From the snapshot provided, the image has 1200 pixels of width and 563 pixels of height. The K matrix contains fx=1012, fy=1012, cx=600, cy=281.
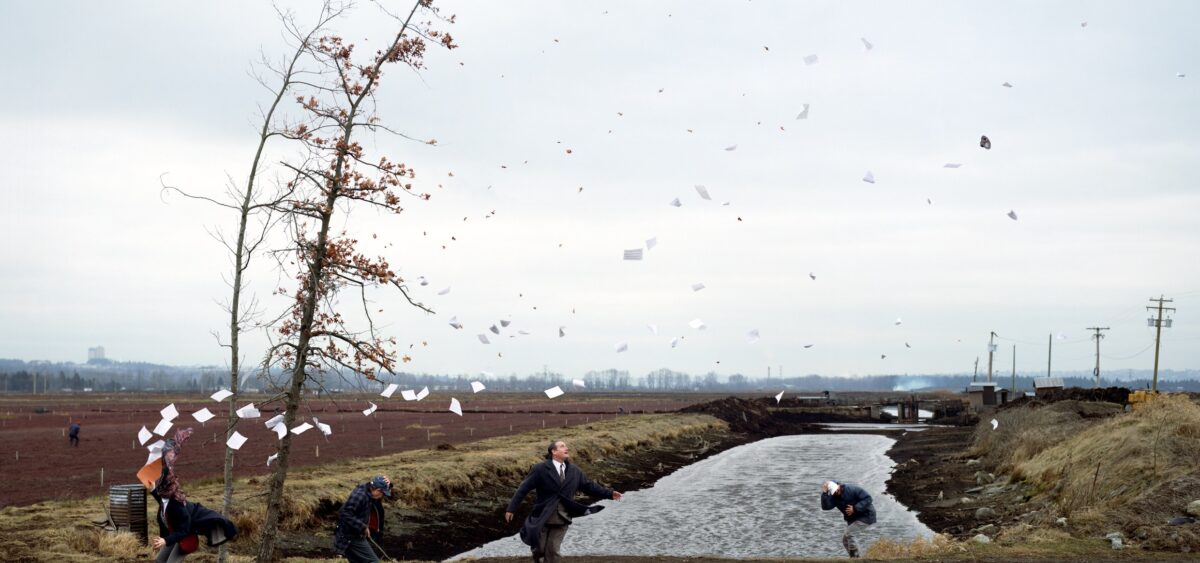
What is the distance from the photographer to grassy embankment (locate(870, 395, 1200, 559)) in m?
20.3

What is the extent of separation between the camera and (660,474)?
51875 mm

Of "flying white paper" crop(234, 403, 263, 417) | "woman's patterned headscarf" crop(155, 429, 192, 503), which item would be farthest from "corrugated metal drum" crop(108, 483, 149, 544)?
"woman's patterned headscarf" crop(155, 429, 192, 503)

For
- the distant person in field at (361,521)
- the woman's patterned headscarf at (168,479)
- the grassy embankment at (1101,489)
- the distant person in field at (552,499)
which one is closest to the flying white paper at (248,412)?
the distant person in field at (361,521)

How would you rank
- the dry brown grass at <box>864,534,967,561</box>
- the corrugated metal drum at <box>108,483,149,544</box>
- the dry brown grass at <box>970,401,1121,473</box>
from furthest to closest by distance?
1. the dry brown grass at <box>970,401,1121,473</box>
2. the corrugated metal drum at <box>108,483,149,544</box>
3. the dry brown grass at <box>864,534,967,561</box>

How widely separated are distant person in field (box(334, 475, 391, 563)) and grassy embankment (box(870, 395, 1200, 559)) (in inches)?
437

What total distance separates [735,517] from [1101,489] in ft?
39.6

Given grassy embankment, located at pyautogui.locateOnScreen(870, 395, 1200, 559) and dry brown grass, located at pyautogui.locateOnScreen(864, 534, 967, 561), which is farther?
grassy embankment, located at pyautogui.locateOnScreen(870, 395, 1200, 559)

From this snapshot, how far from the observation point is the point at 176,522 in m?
13.0

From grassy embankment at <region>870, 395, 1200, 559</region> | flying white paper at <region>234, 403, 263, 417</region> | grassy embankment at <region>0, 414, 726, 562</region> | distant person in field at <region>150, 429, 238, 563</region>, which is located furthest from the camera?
grassy embankment at <region>0, 414, 726, 562</region>

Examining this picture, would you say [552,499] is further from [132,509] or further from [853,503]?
[132,509]

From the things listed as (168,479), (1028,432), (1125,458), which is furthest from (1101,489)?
(168,479)

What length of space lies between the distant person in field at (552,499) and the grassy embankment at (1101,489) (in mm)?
8425

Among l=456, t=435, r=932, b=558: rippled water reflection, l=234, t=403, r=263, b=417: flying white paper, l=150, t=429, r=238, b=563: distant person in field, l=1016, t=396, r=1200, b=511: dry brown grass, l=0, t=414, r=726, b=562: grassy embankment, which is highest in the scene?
l=234, t=403, r=263, b=417: flying white paper

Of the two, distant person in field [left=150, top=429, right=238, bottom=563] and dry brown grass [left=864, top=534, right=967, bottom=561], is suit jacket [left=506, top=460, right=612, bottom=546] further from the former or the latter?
dry brown grass [left=864, top=534, right=967, bottom=561]
